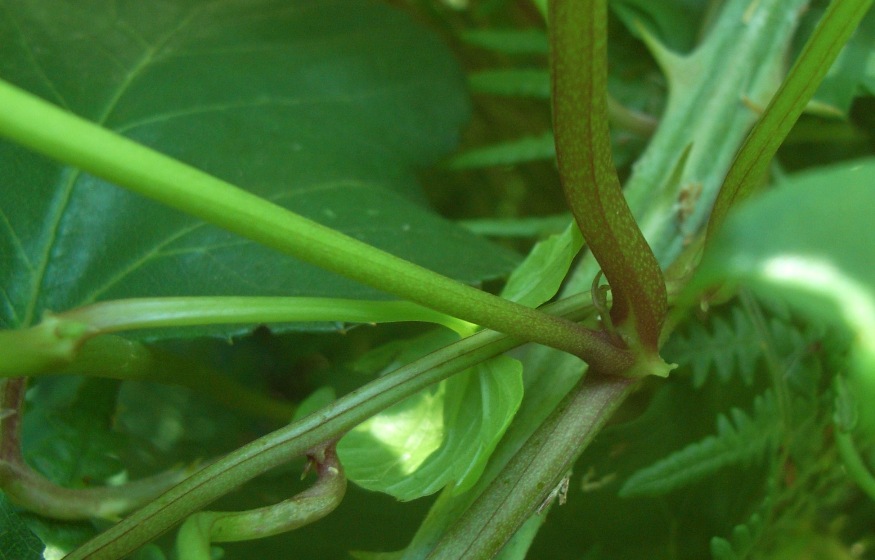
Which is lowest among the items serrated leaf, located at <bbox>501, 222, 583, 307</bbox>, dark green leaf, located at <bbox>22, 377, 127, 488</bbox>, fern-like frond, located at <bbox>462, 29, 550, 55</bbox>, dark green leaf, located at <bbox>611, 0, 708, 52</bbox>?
dark green leaf, located at <bbox>22, 377, 127, 488</bbox>

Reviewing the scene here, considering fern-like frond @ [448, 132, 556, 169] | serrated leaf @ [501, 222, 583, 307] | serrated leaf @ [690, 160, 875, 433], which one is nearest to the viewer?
serrated leaf @ [690, 160, 875, 433]

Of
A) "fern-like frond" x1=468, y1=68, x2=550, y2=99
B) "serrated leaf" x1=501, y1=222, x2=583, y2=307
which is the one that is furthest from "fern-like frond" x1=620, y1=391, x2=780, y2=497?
"fern-like frond" x1=468, y1=68, x2=550, y2=99

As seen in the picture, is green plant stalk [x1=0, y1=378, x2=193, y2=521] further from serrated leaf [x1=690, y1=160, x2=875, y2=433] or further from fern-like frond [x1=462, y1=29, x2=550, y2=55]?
fern-like frond [x1=462, y1=29, x2=550, y2=55]

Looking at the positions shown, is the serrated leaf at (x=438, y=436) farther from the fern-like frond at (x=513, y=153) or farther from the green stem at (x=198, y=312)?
the fern-like frond at (x=513, y=153)

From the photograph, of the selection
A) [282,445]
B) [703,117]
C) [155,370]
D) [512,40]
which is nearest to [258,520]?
[282,445]

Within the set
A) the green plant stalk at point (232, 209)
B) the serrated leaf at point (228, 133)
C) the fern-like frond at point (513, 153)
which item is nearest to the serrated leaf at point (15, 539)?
the serrated leaf at point (228, 133)

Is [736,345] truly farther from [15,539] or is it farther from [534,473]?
[15,539]
